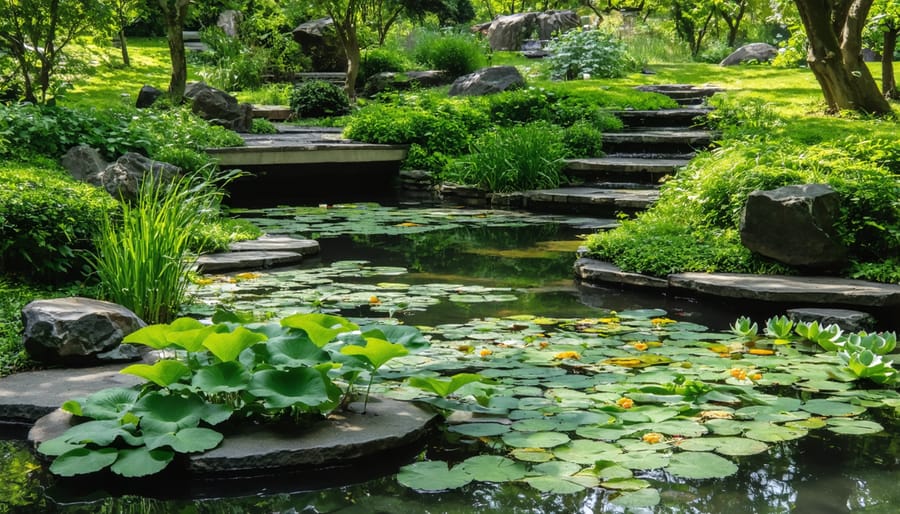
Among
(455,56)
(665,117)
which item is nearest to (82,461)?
(665,117)

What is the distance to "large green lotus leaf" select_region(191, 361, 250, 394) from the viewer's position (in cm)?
281

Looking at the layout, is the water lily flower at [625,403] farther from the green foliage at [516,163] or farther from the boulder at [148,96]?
the boulder at [148,96]

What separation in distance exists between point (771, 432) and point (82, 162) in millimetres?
6715

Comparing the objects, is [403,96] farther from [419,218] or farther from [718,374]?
[718,374]

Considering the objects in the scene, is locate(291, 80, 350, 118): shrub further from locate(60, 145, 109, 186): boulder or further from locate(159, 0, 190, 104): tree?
locate(60, 145, 109, 186): boulder

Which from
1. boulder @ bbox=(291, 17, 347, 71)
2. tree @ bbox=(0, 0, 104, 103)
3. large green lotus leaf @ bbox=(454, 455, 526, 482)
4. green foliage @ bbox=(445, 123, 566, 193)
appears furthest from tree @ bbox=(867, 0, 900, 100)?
boulder @ bbox=(291, 17, 347, 71)

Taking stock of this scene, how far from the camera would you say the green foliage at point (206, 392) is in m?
2.76

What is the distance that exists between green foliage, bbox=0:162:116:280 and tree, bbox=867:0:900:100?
9926 mm

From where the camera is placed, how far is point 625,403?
3.24 metres

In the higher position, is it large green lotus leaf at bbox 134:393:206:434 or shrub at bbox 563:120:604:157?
shrub at bbox 563:120:604:157

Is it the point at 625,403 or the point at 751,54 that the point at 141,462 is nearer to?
Result: the point at 625,403

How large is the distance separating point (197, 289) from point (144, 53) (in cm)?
1886

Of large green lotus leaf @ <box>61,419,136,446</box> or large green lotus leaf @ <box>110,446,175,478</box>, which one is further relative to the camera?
large green lotus leaf @ <box>61,419,136,446</box>

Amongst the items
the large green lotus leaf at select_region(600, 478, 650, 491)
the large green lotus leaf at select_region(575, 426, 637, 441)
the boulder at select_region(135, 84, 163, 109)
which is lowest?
the large green lotus leaf at select_region(575, 426, 637, 441)
